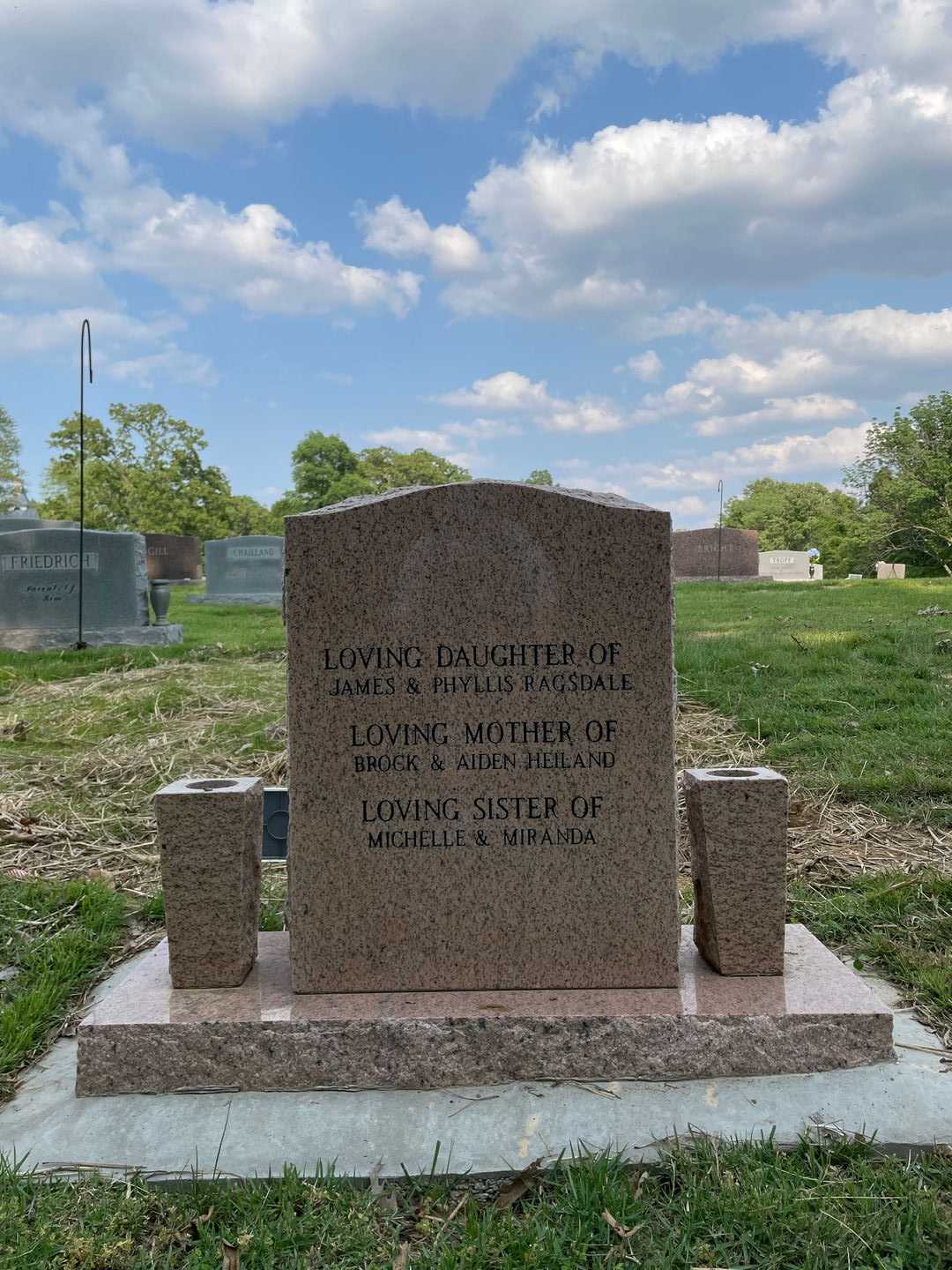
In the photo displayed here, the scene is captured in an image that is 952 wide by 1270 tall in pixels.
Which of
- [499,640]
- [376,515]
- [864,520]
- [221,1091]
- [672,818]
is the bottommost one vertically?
[221,1091]

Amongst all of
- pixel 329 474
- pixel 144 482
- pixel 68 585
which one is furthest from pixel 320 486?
pixel 68 585

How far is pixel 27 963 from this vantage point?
394cm

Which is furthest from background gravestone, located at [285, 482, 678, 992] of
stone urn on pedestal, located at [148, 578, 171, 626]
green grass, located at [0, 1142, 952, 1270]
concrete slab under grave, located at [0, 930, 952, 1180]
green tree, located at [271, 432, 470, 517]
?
green tree, located at [271, 432, 470, 517]

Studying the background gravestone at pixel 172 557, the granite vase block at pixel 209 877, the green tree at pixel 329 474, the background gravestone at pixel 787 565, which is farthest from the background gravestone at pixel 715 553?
the green tree at pixel 329 474

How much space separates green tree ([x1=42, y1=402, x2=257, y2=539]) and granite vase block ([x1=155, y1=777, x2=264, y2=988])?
46573mm

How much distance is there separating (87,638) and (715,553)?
19.5 meters

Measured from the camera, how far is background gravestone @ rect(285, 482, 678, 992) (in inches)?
125

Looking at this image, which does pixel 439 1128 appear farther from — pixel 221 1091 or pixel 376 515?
pixel 376 515

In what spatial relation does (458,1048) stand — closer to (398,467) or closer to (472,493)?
(472,493)

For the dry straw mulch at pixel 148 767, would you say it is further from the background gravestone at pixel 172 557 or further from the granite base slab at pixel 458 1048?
the background gravestone at pixel 172 557

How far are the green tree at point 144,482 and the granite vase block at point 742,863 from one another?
47.3m

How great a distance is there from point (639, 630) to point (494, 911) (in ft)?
3.53

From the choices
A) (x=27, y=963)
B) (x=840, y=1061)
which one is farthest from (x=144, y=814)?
(x=840, y=1061)

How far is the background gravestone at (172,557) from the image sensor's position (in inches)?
1323
